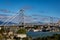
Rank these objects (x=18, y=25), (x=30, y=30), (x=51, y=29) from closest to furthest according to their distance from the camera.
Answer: (x=18, y=25)
(x=30, y=30)
(x=51, y=29)

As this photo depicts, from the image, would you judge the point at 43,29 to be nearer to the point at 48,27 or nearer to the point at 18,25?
the point at 48,27

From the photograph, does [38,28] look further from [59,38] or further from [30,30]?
[59,38]

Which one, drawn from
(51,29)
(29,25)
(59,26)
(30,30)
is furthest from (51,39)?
(59,26)

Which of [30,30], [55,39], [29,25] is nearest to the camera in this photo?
[55,39]

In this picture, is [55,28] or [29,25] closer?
[29,25]

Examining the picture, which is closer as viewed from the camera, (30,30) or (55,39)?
(55,39)

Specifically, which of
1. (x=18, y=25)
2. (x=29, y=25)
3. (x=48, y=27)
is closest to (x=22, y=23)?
(x=18, y=25)

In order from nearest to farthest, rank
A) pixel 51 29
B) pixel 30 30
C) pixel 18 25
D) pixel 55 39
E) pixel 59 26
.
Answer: pixel 55 39 < pixel 18 25 < pixel 30 30 < pixel 51 29 < pixel 59 26

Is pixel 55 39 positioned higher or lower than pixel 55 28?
higher

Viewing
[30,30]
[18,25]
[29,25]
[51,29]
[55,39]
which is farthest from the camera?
[51,29]
